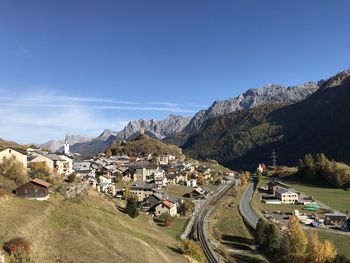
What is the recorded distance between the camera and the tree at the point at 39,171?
3210 inches

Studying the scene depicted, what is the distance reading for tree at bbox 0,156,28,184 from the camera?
2891 inches

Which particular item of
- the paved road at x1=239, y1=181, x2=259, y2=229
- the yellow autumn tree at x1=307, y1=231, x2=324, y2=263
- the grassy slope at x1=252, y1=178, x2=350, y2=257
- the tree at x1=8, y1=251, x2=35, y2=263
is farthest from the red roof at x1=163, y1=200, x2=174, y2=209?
the tree at x1=8, y1=251, x2=35, y2=263

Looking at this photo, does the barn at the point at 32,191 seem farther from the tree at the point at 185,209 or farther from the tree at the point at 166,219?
the tree at the point at 185,209

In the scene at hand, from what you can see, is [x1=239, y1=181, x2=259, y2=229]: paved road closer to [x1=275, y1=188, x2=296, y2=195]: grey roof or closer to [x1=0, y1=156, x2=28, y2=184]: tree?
[x1=275, y1=188, x2=296, y2=195]: grey roof

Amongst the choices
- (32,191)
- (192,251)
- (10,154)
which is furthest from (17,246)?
(10,154)

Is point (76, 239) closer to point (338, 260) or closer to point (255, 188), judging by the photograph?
point (338, 260)

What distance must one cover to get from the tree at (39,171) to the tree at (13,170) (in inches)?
176

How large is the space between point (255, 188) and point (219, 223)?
87.3 m

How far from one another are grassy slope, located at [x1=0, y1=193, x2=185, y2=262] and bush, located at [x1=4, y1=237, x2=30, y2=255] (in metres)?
1.16

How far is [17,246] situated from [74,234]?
406 inches

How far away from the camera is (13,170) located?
246 feet

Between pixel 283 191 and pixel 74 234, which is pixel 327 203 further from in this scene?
pixel 74 234

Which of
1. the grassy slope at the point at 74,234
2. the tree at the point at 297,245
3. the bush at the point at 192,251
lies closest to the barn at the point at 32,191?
the grassy slope at the point at 74,234

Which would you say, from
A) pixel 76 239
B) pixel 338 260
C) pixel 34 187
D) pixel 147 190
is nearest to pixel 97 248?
pixel 76 239
